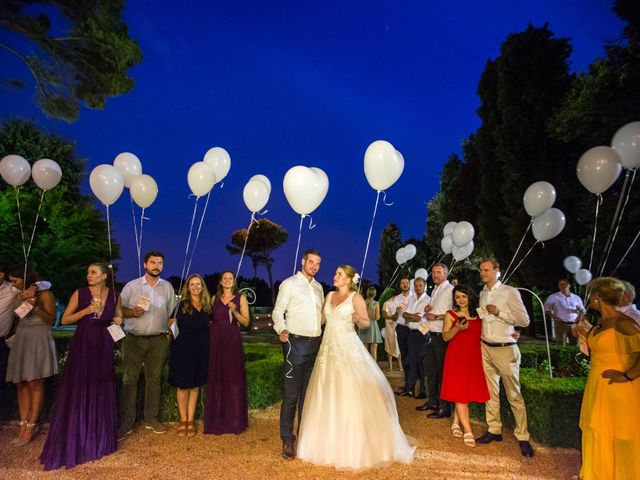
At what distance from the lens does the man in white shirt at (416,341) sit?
274 inches

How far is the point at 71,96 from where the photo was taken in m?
8.65

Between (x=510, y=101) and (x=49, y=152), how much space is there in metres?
16.8

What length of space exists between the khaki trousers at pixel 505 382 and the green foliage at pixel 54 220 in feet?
42.8

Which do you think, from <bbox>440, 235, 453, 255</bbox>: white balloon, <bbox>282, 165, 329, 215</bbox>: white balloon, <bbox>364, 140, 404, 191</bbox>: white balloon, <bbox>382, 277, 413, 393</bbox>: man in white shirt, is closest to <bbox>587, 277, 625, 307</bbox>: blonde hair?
<bbox>364, 140, 404, 191</bbox>: white balloon

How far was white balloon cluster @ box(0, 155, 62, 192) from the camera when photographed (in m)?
6.07

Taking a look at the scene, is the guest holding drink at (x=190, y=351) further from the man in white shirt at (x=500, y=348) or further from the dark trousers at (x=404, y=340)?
the dark trousers at (x=404, y=340)

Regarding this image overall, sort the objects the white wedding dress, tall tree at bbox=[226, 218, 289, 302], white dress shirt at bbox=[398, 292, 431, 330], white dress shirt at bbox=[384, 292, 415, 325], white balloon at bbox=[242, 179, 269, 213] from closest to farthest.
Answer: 1. the white wedding dress
2. white balloon at bbox=[242, 179, 269, 213]
3. white dress shirt at bbox=[398, 292, 431, 330]
4. white dress shirt at bbox=[384, 292, 415, 325]
5. tall tree at bbox=[226, 218, 289, 302]

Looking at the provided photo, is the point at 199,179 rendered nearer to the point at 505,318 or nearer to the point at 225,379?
the point at 225,379

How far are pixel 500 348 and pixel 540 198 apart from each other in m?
2.48

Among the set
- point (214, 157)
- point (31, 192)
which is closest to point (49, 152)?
point (31, 192)

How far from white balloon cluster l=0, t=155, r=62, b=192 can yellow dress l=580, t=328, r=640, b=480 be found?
6.63m

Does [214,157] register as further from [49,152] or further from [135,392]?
[49,152]

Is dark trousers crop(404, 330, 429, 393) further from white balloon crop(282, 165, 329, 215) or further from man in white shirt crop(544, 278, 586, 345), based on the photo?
man in white shirt crop(544, 278, 586, 345)

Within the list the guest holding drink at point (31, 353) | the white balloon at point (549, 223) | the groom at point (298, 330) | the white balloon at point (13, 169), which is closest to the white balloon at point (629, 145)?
the white balloon at point (549, 223)
